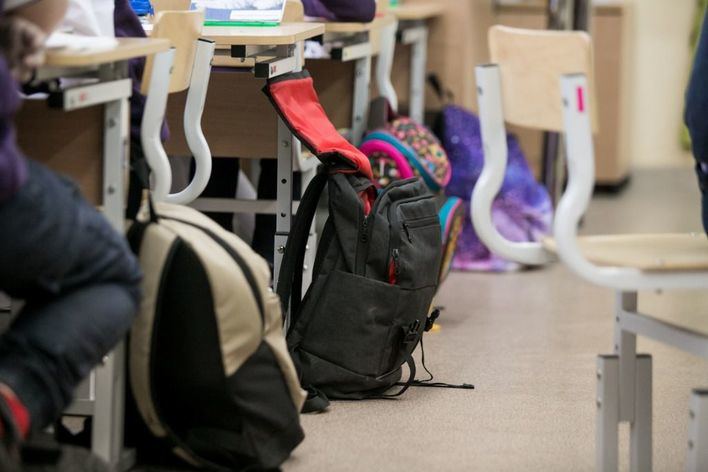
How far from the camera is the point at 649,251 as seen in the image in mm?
1938

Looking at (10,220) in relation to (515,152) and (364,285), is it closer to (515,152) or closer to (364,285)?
(364,285)

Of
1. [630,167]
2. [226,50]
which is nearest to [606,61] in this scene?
[630,167]

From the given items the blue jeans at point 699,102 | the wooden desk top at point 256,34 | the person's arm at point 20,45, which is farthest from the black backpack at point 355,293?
the person's arm at point 20,45

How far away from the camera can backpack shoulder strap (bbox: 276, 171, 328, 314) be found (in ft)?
8.61

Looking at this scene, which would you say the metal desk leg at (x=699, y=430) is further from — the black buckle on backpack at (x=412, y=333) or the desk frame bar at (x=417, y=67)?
the desk frame bar at (x=417, y=67)

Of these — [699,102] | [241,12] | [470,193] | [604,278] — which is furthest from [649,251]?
[470,193]

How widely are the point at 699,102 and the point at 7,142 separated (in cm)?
100

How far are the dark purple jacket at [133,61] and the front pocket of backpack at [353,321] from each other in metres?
0.55

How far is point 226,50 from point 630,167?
3908 millimetres

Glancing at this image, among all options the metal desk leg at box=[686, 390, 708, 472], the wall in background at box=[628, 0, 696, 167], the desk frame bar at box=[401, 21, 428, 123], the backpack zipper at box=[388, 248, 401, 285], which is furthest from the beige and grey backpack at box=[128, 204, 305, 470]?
the wall in background at box=[628, 0, 696, 167]

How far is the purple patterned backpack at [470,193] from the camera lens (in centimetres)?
398

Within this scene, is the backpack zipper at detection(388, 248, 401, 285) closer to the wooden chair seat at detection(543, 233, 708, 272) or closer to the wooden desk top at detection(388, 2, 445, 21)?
the wooden chair seat at detection(543, 233, 708, 272)

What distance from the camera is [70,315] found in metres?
1.72

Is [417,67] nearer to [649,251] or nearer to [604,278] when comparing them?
[649,251]
